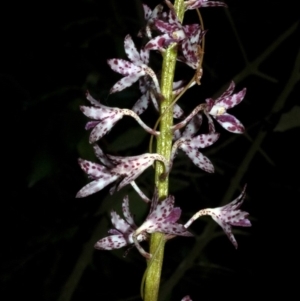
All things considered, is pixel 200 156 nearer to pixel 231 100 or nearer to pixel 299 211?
pixel 231 100

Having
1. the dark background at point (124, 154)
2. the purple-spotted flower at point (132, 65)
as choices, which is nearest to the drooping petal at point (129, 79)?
the purple-spotted flower at point (132, 65)

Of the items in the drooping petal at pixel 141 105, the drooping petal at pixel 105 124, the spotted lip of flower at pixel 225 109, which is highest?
the drooping petal at pixel 105 124

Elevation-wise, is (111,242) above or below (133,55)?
below

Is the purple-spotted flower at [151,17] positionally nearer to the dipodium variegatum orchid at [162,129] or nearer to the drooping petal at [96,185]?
the dipodium variegatum orchid at [162,129]

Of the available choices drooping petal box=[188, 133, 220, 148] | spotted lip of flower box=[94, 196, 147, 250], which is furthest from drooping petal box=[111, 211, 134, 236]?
drooping petal box=[188, 133, 220, 148]

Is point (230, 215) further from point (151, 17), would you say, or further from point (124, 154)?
point (124, 154)

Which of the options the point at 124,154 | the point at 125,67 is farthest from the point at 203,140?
the point at 124,154

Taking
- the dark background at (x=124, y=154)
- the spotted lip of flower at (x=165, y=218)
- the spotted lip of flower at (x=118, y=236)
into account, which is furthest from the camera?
the dark background at (x=124, y=154)

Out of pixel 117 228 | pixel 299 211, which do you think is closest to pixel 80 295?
pixel 299 211
